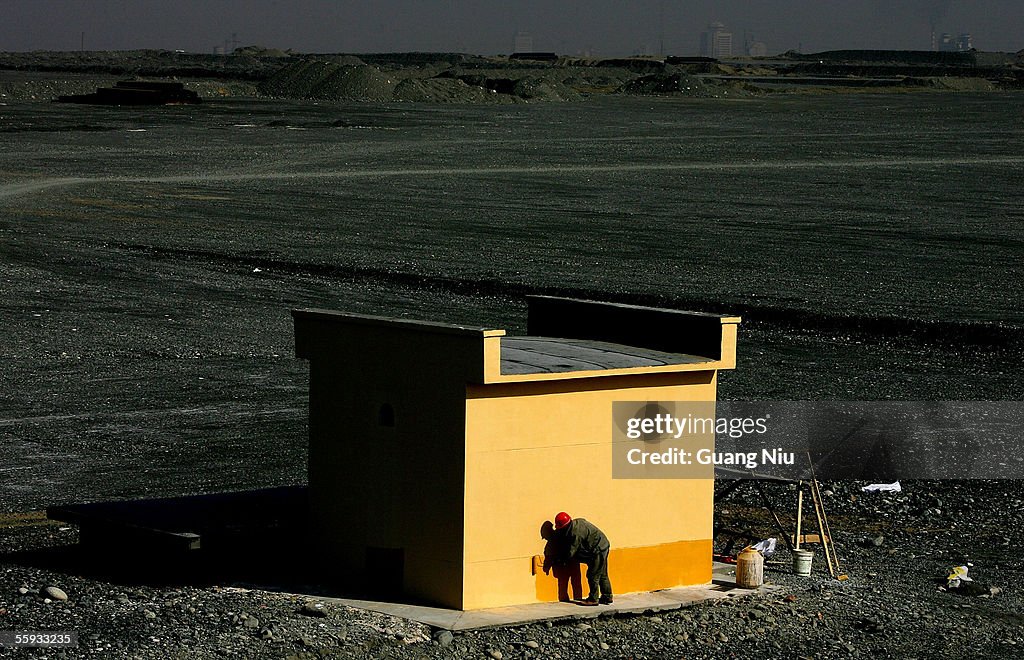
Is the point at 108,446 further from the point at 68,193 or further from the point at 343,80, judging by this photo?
the point at 343,80

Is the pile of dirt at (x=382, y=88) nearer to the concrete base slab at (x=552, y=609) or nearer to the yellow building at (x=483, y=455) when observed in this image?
the yellow building at (x=483, y=455)

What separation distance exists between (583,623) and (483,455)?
202 centimetres

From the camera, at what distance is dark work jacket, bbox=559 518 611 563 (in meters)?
16.2

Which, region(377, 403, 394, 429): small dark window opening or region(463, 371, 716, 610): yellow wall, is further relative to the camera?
region(377, 403, 394, 429): small dark window opening

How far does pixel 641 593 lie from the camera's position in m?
17.1

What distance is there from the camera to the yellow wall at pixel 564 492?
15.9 metres

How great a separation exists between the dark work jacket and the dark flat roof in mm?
1679

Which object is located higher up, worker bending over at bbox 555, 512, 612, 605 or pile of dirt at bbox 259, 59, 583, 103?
pile of dirt at bbox 259, 59, 583, 103

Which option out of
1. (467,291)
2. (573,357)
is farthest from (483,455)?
(467,291)

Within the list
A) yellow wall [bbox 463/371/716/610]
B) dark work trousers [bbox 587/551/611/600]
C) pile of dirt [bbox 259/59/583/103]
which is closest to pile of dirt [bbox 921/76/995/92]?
pile of dirt [bbox 259/59/583/103]

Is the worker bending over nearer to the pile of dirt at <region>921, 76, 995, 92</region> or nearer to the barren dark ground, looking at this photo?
the barren dark ground

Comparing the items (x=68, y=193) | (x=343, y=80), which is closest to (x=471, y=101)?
(x=343, y=80)

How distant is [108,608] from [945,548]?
34.9 ft

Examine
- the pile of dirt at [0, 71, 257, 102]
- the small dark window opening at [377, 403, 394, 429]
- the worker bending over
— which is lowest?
the worker bending over
